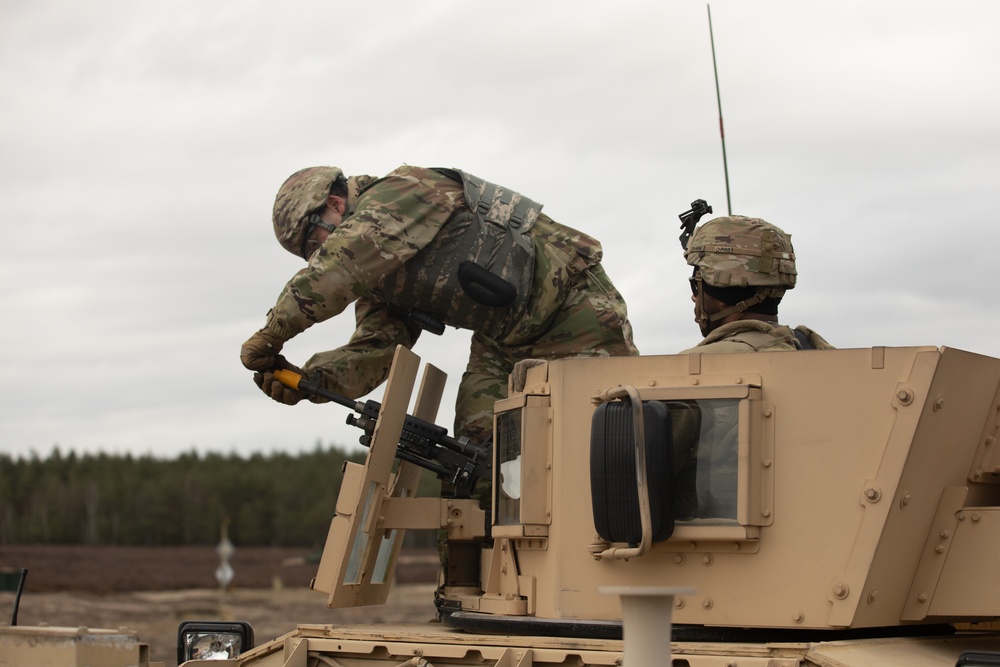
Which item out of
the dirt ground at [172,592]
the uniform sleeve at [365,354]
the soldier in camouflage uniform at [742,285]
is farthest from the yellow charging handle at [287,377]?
the dirt ground at [172,592]

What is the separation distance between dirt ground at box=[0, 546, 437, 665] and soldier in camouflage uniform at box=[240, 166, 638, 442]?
20982 millimetres

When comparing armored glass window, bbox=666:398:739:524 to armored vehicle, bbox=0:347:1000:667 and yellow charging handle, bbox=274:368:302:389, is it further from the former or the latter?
yellow charging handle, bbox=274:368:302:389

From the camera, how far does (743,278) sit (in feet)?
18.4

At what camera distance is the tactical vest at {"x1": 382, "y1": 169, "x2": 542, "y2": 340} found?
731cm

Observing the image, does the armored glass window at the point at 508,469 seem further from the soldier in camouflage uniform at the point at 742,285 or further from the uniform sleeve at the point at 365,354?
the uniform sleeve at the point at 365,354

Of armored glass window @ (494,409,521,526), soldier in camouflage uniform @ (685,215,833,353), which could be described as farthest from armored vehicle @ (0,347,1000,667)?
soldier in camouflage uniform @ (685,215,833,353)

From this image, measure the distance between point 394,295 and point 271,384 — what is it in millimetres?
819

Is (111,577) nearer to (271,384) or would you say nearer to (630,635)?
(271,384)

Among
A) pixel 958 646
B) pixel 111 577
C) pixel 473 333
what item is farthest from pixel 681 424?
pixel 111 577

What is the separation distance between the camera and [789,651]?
4.60 metres

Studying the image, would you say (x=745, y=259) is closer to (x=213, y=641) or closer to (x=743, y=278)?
(x=743, y=278)

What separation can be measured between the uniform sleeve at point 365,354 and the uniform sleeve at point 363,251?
1.83ft

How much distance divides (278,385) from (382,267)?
37.3 inches

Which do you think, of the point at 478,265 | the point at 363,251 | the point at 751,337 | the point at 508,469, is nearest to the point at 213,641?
the point at 508,469
